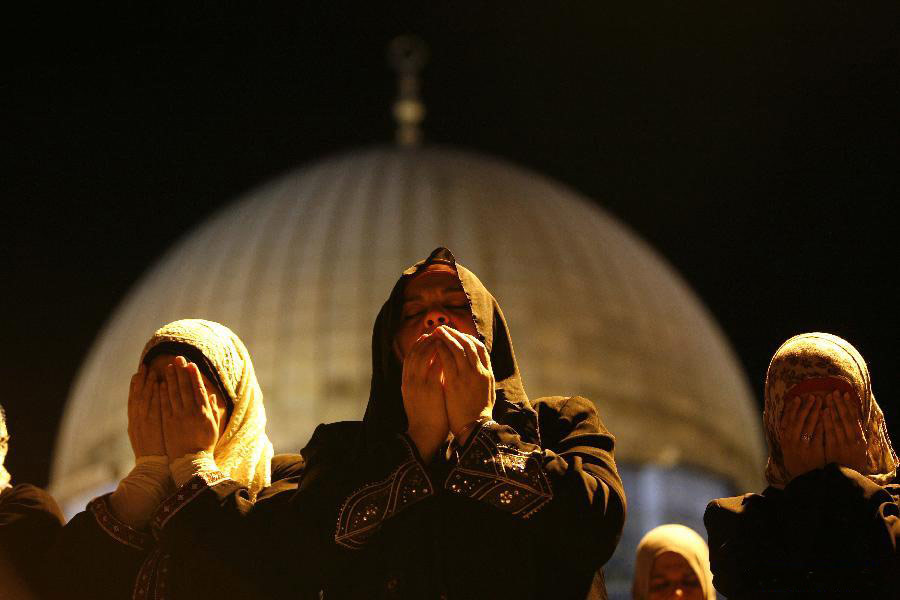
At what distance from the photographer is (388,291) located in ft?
108

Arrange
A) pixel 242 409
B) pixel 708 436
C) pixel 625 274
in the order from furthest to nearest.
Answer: pixel 625 274 → pixel 708 436 → pixel 242 409

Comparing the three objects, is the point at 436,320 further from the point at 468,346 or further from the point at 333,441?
the point at 333,441

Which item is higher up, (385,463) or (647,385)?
(647,385)

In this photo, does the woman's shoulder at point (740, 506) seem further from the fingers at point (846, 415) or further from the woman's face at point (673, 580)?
the woman's face at point (673, 580)

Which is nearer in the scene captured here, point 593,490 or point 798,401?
point 593,490

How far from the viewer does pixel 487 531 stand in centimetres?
523

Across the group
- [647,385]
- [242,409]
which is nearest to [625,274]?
[647,385]

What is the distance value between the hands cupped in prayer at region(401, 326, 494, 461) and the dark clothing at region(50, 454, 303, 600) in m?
0.62

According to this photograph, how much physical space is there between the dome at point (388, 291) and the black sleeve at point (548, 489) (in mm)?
25087

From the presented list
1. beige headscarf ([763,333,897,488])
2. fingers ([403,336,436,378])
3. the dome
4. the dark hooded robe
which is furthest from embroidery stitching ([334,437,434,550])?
the dome

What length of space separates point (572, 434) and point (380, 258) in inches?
1169

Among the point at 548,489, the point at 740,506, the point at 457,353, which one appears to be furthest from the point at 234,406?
the point at 740,506

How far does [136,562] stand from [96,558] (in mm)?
128

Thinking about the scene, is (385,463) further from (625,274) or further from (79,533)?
(625,274)
